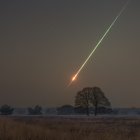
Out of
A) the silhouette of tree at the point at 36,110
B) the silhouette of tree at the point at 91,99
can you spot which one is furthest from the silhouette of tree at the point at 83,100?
the silhouette of tree at the point at 36,110

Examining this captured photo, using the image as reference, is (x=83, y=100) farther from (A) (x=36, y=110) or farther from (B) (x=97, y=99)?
(A) (x=36, y=110)

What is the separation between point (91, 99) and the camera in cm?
12125

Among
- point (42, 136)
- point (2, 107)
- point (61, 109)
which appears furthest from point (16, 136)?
point (61, 109)

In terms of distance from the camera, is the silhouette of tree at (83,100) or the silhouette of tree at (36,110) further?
the silhouette of tree at (36,110)

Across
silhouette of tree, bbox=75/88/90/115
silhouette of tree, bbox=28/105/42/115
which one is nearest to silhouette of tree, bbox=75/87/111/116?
silhouette of tree, bbox=75/88/90/115

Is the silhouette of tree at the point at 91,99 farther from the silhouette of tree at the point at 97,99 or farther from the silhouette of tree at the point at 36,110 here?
the silhouette of tree at the point at 36,110

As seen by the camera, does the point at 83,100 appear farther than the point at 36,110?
No

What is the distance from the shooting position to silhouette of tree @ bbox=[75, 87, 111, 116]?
121 meters

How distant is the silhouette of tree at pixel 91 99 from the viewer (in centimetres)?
12062

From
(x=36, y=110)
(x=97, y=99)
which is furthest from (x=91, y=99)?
(x=36, y=110)

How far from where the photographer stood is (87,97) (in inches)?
4806

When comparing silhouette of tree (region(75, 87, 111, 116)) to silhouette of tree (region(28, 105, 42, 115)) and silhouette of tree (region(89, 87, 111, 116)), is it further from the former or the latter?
silhouette of tree (region(28, 105, 42, 115))

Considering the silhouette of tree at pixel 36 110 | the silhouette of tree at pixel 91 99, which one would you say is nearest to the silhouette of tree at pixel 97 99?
the silhouette of tree at pixel 91 99

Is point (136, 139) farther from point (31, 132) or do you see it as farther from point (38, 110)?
point (38, 110)
